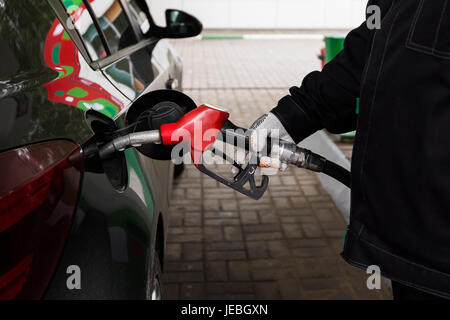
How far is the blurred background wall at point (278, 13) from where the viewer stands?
59.0 ft

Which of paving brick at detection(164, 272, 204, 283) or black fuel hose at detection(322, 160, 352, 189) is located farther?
paving brick at detection(164, 272, 204, 283)

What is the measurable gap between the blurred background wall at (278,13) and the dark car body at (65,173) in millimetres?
16814

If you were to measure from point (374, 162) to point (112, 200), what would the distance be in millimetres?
752

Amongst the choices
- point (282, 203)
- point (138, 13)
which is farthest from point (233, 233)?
point (138, 13)

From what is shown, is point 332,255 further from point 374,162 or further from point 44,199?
point 44,199

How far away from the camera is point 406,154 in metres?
1.21

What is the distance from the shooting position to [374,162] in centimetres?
130

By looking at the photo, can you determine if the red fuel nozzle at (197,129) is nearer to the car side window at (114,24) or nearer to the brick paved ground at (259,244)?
the car side window at (114,24)

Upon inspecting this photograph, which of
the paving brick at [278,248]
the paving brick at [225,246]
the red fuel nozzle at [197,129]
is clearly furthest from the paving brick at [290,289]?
the red fuel nozzle at [197,129]

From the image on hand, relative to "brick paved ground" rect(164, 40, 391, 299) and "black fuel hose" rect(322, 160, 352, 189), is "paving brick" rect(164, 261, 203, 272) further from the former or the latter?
"black fuel hose" rect(322, 160, 352, 189)

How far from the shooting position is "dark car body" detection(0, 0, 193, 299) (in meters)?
1.03

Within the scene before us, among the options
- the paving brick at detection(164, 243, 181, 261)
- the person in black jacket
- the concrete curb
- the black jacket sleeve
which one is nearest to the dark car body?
the black jacket sleeve

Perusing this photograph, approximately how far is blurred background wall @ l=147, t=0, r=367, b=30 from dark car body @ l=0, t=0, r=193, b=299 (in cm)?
1681

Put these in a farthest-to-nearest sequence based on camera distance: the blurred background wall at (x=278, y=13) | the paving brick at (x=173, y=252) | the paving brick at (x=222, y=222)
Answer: the blurred background wall at (x=278, y=13) < the paving brick at (x=222, y=222) < the paving brick at (x=173, y=252)
